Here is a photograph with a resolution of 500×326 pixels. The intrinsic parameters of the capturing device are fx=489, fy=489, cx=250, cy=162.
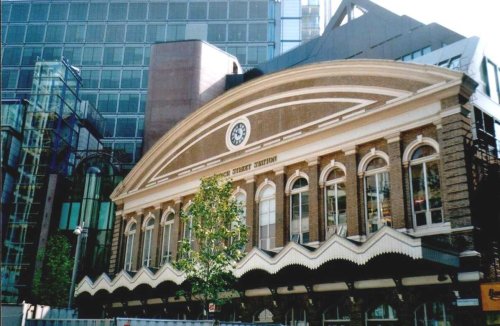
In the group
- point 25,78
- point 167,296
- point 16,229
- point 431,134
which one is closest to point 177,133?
point 167,296

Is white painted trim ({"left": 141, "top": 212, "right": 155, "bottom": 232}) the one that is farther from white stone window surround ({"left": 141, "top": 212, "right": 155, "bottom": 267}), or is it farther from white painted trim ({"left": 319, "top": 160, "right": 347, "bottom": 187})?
white painted trim ({"left": 319, "top": 160, "right": 347, "bottom": 187})

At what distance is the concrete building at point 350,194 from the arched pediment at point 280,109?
7 cm

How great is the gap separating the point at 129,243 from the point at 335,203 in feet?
52.9

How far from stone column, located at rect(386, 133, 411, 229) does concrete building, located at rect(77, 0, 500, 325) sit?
4 centimetres

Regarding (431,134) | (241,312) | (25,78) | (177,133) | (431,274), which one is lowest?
(241,312)

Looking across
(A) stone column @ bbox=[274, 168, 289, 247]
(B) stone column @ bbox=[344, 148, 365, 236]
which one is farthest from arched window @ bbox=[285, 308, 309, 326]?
(B) stone column @ bbox=[344, 148, 365, 236]

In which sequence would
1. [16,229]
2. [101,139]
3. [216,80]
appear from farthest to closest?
[101,139] < [216,80] < [16,229]

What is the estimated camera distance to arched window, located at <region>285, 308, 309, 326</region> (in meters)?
20.4

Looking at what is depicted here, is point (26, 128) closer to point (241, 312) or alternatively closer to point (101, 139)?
point (101, 139)

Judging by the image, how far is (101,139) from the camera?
193ft

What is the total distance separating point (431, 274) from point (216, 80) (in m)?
35.2

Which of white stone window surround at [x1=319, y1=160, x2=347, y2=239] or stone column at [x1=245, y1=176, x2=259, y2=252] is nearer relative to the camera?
white stone window surround at [x1=319, y1=160, x2=347, y2=239]

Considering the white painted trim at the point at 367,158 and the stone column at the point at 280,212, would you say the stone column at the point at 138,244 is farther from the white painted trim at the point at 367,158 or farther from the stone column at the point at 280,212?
the white painted trim at the point at 367,158

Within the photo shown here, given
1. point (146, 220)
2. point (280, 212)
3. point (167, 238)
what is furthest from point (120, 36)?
point (280, 212)
